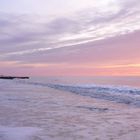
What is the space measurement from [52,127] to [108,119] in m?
3.89

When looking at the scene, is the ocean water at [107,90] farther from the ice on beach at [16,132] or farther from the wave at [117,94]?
the ice on beach at [16,132]

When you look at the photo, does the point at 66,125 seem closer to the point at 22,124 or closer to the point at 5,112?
the point at 22,124

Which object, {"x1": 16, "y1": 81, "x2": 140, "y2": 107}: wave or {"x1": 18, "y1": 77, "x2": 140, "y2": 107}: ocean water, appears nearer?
{"x1": 16, "y1": 81, "x2": 140, "y2": 107}: wave

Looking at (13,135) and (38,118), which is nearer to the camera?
(13,135)

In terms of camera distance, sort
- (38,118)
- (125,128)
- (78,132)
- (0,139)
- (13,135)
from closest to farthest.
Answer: (0,139) < (13,135) < (78,132) < (125,128) < (38,118)

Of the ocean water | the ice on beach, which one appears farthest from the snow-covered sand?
the ocean water

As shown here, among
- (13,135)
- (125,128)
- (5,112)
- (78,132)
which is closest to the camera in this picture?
(13,135)

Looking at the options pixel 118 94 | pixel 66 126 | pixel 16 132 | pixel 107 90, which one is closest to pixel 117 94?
pixel 118 94

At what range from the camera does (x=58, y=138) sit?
1121cm

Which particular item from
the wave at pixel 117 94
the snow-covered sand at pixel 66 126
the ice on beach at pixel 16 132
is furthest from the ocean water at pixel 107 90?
the ice on beach at pixel 16 132

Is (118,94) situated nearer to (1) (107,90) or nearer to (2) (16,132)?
(1) (107,90)

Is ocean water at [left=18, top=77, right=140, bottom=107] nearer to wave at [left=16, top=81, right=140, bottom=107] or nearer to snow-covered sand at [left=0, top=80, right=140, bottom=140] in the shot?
wave at [left=16, top=81, right=140, bottom=107]

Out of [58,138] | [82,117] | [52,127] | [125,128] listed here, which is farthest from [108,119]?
[58,138]

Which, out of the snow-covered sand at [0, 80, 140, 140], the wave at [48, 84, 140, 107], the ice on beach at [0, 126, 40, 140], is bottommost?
the ice on beach at [0, 126, 40, 140]
